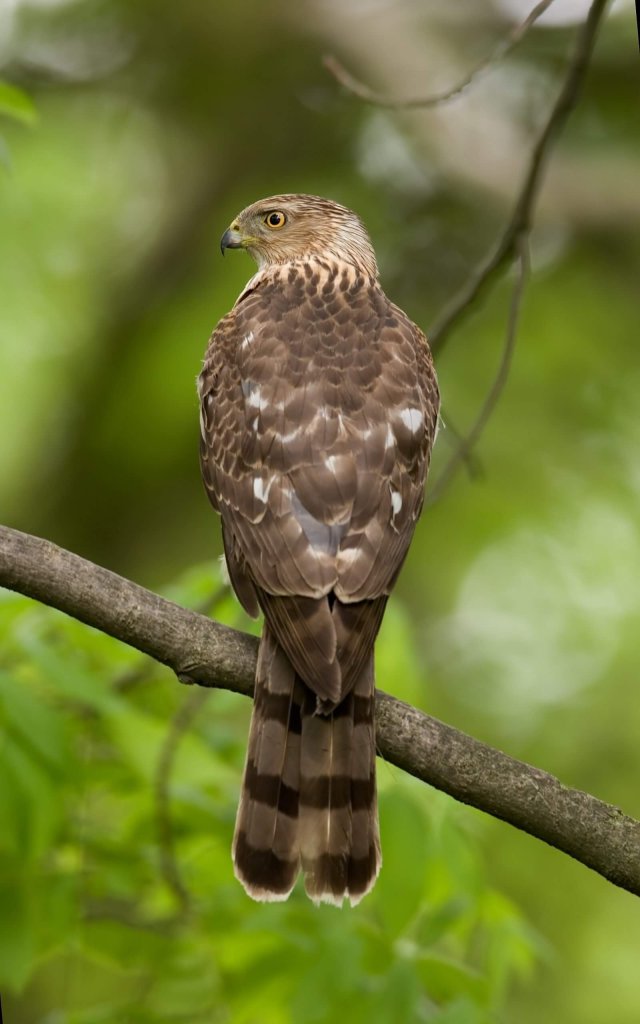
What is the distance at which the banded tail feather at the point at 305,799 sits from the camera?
10.8ft

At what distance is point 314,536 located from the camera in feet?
11.1

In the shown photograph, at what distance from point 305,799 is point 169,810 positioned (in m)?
0.77

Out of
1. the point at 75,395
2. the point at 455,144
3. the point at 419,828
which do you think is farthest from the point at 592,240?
the point at 419,828

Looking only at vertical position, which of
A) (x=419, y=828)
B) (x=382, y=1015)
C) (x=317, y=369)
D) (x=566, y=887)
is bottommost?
(x=566, y=887)

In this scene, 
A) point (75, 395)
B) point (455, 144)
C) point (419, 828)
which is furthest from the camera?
point (75, 395)

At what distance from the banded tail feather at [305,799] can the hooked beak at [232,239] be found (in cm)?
177

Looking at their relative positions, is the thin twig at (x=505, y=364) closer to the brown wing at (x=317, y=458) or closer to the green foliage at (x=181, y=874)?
the brown wing at (x=317, y=458)

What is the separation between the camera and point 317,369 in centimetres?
366

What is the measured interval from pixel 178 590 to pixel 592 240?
524 cm

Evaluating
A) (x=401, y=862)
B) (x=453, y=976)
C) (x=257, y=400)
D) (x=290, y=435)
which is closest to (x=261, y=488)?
(x=290, y=435)

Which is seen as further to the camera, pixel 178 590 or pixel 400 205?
pixel 400 205

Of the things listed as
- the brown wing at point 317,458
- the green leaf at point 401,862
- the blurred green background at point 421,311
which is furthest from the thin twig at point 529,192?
the blurred green background at point 421,311

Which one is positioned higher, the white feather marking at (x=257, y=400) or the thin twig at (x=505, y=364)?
the thin twig at (x=505, y=364)

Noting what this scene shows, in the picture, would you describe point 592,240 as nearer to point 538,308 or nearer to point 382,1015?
point 538,308
